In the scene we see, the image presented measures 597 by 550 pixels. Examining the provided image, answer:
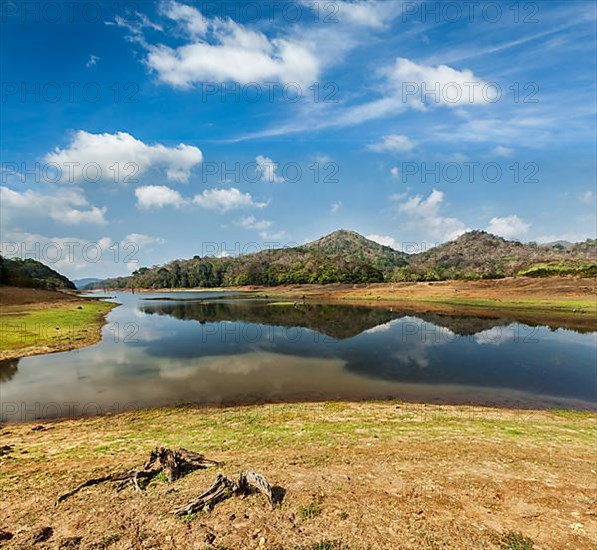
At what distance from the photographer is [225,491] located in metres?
7.58

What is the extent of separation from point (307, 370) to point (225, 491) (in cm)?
1563

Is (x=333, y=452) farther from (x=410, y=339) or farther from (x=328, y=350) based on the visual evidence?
(x=410, y=339)

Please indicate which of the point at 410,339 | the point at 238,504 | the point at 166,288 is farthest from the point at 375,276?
the point at 238,504

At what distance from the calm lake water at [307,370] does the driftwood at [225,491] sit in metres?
9.71

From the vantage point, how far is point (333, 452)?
34.3ft

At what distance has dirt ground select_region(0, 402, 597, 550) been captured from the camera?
6.46 m

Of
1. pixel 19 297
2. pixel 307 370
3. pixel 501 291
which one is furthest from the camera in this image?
pixel 501 291

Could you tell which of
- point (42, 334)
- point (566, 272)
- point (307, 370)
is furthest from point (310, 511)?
point (566, 272)

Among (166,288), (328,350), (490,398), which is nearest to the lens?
(490,398)

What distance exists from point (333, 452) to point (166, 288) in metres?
202

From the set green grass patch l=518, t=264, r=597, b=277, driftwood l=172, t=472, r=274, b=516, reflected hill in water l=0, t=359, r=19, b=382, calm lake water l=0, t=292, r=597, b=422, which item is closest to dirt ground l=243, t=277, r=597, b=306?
green grass patch l=518, t=264, r=597, b=277

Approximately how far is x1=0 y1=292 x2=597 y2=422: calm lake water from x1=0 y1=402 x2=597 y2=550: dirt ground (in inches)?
146

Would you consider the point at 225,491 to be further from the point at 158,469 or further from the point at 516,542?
the point at 516,542

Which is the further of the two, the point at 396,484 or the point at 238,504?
the point at 396,484
